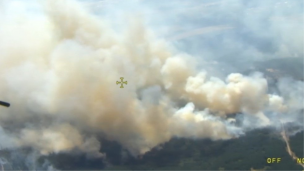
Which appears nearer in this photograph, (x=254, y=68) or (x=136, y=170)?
(x=136, y=170)

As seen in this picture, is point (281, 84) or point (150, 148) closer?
point (150, 148)

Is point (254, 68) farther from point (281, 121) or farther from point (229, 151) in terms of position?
point (229, 151)

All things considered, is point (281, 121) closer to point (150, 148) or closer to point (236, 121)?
point (236, 121)

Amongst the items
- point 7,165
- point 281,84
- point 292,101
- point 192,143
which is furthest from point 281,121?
point 7,165

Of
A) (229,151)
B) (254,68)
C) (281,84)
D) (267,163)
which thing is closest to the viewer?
(267,163)

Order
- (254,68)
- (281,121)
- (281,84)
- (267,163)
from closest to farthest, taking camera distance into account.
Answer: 1. (267,163)
2. (281,121)
3. (281,84)
4. (254,68)

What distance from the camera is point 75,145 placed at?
5916 cm

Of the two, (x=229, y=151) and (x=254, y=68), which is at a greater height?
(x=254, y=68)

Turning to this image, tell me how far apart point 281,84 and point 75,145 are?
44.3 m

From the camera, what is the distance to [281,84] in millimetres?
72000

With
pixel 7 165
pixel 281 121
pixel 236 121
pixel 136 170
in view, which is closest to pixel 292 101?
pixel 281 121

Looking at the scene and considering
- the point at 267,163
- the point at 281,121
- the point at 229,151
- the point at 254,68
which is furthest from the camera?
the point at 254,68

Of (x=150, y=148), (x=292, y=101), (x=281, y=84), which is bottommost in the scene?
(x=150, y=148)

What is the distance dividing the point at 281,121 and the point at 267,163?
47.5ft
